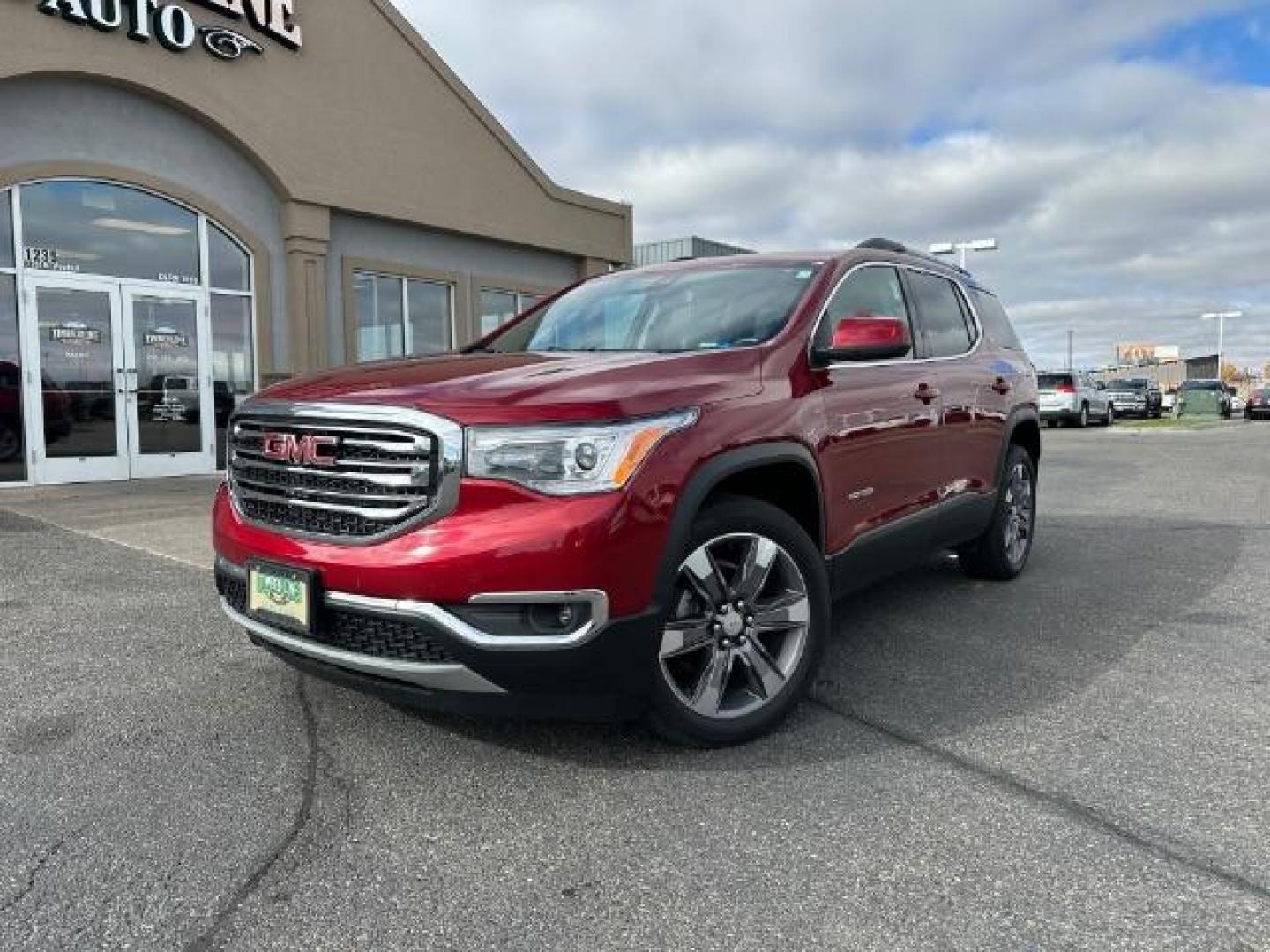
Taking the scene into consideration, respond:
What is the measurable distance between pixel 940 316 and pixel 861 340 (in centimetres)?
166

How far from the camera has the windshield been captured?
3822 mm

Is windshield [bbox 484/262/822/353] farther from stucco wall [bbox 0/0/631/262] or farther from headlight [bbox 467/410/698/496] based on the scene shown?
stucco wall [bbox 0/0/631/262]

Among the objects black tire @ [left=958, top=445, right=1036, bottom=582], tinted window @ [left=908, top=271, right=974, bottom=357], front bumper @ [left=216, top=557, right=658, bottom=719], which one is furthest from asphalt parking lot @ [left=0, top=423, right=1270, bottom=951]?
tinted window @ [left=908, top=271, right=974, bottom=357]

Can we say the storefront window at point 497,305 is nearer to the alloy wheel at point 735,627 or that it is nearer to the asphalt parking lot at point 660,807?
the asphalt parking lot at point 660,807

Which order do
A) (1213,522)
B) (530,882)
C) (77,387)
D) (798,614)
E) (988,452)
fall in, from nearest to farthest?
(530,882)
(798,614)
(988,452)
(1213,522)
(77,387)

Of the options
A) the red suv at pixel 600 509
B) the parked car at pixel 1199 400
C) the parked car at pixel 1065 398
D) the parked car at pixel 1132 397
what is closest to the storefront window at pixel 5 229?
the red suv at pixel 600 509

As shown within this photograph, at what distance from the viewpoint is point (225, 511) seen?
355 centimetres

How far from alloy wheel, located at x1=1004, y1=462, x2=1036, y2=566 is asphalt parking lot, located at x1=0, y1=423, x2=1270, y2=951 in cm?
113

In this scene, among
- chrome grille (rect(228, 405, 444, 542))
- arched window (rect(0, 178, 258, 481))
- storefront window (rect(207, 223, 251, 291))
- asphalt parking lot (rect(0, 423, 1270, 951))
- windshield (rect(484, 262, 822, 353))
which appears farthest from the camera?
storefront window (rect(207, 223, 251, 291))

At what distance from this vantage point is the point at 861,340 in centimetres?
362

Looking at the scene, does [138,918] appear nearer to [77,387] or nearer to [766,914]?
[766,914]

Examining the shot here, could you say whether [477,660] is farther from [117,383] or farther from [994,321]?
[117,383]

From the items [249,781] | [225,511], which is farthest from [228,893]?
[225,511]

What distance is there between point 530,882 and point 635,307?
2.64 meters
